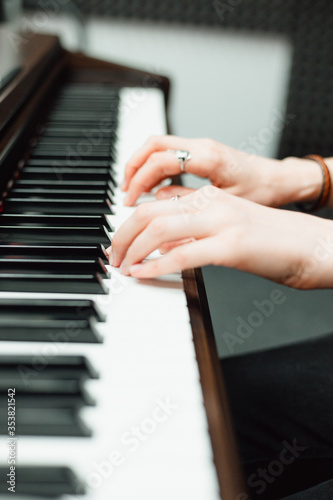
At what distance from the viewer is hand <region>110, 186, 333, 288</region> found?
47 cm

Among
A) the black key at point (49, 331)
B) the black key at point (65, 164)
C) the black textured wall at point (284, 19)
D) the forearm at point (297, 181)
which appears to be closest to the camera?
the black key at point (49, 331)

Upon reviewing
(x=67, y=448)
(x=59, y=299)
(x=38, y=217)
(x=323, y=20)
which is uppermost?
(x=323, y=20)

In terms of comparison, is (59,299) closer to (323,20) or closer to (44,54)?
(44,54)

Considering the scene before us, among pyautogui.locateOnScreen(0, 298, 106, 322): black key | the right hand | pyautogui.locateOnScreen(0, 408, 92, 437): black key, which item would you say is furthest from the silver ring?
pyautogui.locateOnScreen(0, 408, 92, 437): black key

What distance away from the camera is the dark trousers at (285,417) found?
23.2 inches

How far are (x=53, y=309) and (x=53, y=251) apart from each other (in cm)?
11

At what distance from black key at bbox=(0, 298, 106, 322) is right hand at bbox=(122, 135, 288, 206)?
26cm

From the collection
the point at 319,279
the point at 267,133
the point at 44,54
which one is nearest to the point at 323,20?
the point at 267,133

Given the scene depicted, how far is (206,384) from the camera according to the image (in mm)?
369

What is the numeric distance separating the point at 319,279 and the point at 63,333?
332 millimetres

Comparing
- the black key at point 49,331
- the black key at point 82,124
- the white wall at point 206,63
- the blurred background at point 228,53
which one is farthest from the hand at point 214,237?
the white wall at point 206,63

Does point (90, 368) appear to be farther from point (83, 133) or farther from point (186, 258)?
point (83, 133)

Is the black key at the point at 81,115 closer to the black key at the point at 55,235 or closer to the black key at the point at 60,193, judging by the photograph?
the black key at the point at 60,193

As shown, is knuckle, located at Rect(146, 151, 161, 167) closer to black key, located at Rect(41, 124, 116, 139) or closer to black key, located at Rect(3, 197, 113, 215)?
black key, located at Rect(3, 197, 113, 215)
